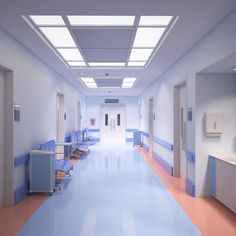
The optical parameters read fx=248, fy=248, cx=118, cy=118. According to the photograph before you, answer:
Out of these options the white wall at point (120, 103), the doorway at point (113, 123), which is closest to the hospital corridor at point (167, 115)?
the white wall at point (120, 103)

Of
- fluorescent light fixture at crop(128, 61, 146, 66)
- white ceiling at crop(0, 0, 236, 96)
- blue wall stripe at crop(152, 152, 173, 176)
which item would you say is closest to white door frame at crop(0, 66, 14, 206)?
white ceiling at crop(0, 0, 236, 96)

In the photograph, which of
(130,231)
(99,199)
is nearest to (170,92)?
(99,199)

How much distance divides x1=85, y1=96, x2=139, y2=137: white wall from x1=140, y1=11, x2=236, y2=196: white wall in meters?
6.89

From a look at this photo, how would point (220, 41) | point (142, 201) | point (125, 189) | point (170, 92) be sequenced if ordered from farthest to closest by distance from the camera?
point (170, 92)
point (125, 189)
point (142, 201)
point (220, 41)

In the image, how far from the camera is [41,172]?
191 inches

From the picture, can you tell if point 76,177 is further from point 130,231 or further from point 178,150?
point 130,231

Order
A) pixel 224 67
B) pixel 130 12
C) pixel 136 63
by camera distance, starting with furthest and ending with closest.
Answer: pixel 136 63, pixel 224 67, pixel 130 12

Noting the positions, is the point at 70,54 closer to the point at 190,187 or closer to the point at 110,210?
the point at 110,210

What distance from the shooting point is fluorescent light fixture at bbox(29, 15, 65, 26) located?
11.6ft

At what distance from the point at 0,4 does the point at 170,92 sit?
4.73 m

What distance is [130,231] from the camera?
3.25 meters

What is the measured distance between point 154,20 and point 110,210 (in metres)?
3.02

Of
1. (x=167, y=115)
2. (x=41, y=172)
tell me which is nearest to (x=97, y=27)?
(x=41, y=172)

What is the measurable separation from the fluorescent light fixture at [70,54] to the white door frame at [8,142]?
4.71 ft
